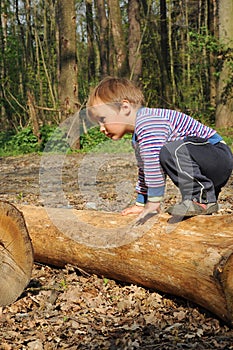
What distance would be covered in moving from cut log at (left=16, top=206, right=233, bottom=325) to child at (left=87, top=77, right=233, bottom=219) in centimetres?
23

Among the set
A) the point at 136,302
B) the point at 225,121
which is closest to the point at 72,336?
the point at 136,302

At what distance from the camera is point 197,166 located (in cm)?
413

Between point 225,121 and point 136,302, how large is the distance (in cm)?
1579

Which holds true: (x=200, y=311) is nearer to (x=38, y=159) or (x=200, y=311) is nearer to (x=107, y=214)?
(x=107, y=214)

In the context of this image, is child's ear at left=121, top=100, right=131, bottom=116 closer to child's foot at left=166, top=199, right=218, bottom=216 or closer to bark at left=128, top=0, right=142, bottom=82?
child's foot at left=166, top=199, right=218, bottom=216

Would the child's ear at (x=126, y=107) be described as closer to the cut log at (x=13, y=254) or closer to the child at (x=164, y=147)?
the child at (x=164, y=147)

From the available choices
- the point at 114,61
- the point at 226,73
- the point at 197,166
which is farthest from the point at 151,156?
the point at 114,61

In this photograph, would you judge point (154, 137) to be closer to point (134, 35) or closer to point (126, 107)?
point (126, 107)

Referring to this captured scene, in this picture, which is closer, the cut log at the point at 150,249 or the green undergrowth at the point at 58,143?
the cut log at the point at 150,249

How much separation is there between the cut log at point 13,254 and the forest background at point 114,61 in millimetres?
11548

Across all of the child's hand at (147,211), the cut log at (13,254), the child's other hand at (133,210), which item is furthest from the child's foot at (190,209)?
the cut log at (13,254)

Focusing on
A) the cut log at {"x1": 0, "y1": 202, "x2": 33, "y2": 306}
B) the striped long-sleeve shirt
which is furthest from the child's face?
the cut log at {"x1": 0, "y1": 202, "x2": 33, "y2": 306}

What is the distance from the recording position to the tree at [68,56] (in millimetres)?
15055

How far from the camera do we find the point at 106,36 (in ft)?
91.9
